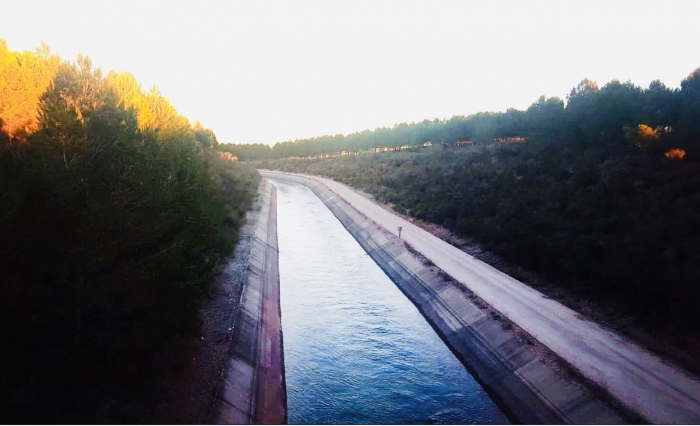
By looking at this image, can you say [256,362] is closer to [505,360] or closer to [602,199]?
[505,360]

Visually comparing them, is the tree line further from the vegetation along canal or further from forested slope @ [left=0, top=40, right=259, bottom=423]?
forested slope @ [left=0, top=40, right=259, bottom=423]

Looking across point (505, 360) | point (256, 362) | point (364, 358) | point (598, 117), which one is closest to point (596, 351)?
point (505, 360)

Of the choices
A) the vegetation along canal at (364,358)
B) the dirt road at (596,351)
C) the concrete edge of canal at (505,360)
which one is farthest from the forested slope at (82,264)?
the dirt road at (596,351)

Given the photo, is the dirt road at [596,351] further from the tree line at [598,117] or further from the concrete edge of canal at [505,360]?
the tree line at [598,117]

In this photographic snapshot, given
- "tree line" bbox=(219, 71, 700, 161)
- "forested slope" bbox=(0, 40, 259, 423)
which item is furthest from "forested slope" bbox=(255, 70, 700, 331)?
"forested slope" bbox=(0, 40, 259, 423)

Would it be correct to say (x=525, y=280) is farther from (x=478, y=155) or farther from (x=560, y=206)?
(x=478, y=155)
